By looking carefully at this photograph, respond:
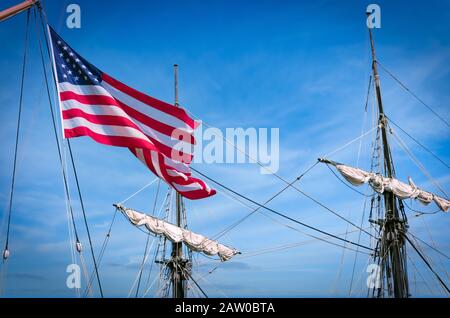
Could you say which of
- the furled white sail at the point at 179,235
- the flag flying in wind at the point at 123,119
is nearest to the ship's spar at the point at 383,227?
the furled white sail at the point at 179,235

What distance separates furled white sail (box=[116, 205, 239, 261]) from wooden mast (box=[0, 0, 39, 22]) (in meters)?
28.2

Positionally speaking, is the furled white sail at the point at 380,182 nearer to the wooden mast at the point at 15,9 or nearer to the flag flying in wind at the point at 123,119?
the flag flying in wind at the point at 123,119

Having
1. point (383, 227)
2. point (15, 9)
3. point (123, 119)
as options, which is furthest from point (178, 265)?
point (15, 9)

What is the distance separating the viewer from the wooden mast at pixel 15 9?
9008mm

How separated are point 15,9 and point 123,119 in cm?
437

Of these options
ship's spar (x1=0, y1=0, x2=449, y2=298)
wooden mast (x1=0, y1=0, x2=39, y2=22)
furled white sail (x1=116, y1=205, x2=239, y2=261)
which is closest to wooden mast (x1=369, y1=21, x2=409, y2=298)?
ship's spar (x1=0, y1=0, x2=449, y2=298)

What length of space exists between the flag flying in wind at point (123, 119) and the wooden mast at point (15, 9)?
2178 mm

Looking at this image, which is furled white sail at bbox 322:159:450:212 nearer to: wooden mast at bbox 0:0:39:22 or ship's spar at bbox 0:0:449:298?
ship's spar at bbox 0:0:449:298

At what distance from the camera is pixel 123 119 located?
1295cm

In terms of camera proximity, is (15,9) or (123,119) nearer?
(15,9)

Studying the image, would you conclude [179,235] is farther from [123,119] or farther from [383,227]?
[123,119]

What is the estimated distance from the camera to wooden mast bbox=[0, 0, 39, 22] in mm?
9008
